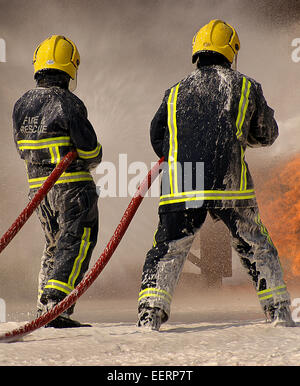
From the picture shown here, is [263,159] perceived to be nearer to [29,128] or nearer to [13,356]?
[29,128]

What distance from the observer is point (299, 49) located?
316 inches

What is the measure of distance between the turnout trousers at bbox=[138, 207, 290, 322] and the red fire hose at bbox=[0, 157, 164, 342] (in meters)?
0.17

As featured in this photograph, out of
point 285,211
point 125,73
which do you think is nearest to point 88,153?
point 285,211

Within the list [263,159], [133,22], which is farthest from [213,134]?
[133,22]

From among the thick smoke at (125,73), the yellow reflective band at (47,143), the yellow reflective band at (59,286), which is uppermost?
the thick smoke at (125,73)

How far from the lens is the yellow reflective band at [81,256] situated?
328 cm

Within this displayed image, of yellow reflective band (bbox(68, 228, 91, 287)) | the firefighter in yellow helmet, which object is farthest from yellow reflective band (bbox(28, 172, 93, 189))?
yellow reflective band (bbox(68, 228, 91, 287))

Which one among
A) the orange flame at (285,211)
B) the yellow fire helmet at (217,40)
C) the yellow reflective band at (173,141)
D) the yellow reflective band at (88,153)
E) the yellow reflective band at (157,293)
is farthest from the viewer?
the orange flame at (285,211)

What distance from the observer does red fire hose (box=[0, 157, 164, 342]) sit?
2.75 meters

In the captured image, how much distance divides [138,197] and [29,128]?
0.82 m

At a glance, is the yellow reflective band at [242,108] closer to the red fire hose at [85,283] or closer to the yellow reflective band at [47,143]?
the red fire hose at [85,283]

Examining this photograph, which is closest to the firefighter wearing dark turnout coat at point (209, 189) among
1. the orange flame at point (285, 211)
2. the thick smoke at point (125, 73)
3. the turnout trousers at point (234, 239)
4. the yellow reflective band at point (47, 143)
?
the turnout trousers at point (234, 239)

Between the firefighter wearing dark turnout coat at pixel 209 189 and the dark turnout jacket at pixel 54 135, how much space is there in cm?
54

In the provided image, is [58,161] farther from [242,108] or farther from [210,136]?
[242,108]
